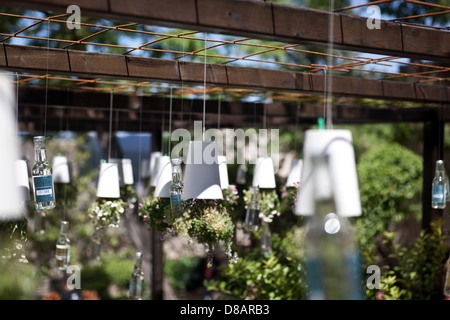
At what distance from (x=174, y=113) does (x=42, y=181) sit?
3.87 metres

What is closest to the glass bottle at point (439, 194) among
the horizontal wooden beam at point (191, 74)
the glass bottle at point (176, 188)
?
the horizontal wooden beam at point (191, 74)

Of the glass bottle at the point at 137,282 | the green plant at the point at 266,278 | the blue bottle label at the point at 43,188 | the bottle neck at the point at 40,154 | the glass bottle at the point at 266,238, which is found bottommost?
the green plant at the point at 266,278

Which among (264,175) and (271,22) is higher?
(271,22)

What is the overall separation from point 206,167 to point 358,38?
3.64ft

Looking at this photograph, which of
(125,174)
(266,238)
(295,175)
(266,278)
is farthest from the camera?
(266,278)

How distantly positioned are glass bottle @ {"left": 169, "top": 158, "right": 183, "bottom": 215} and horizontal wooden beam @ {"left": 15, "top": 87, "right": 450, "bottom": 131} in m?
2.24

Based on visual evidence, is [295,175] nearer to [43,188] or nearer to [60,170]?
[60,170]

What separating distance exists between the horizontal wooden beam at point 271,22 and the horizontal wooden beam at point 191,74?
1.87m

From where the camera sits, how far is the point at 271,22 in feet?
9.86

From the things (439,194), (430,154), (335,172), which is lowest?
(439,194)

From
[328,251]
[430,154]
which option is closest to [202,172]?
[328,251]

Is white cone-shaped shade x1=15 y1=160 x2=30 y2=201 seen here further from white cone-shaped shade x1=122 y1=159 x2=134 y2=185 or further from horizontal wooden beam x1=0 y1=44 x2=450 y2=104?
white cone-shaped shade x1=122 y1=159 x2=134 y2=185

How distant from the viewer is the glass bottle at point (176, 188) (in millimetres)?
4223

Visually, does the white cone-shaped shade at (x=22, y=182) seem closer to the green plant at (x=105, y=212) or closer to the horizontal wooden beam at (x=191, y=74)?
the horizontal wooden beam at (x=191, y=74)
